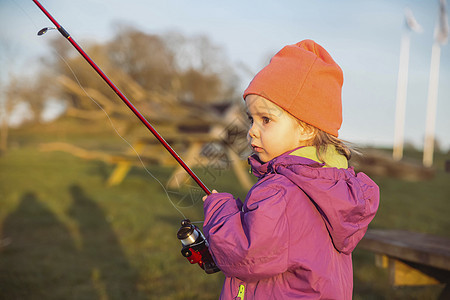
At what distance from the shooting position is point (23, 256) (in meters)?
4.30

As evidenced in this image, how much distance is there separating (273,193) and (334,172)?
244mm

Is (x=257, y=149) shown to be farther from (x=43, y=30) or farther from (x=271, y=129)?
(x=43, y=30)

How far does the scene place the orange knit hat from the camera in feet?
4.94

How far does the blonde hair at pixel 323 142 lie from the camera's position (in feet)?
5.09

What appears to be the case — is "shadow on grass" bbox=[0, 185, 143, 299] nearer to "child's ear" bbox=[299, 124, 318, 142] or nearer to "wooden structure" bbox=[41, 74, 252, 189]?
"wooden structure" bbox=[41, 74, 252, 189]

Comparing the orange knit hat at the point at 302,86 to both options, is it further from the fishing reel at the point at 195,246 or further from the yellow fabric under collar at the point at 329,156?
the fishing reel at the point at 195,246

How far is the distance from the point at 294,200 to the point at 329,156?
0.90 feet

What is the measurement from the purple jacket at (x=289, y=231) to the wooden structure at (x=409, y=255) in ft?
3.52

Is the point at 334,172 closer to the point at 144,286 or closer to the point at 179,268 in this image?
the point at 144,286

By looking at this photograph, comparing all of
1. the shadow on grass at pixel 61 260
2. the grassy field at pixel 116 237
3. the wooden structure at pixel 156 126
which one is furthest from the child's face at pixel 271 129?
the wooden structure at pixel 156 126

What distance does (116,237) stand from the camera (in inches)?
199

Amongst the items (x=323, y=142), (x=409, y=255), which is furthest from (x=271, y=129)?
(x=409, y=255)

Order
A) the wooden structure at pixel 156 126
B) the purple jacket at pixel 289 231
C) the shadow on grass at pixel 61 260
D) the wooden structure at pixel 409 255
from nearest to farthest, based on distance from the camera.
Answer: the purple jacket at pixel 289 231
the wooden structure at pixel 409 255
the shadow on grass at pixel 61 260
the wooden structure at pixel 156 126

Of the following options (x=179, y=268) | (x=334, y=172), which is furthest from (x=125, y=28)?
(x=334, y=172)
